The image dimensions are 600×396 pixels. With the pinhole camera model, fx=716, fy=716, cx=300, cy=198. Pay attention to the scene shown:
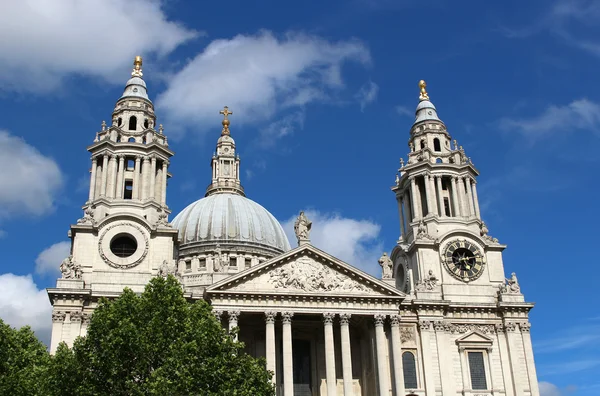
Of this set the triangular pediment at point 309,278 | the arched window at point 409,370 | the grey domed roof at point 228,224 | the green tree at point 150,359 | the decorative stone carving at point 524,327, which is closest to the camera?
the green tree at point 150,359

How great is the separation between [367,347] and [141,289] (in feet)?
56.6

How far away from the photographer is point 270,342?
48938mm

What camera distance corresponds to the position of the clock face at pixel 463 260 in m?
57.2

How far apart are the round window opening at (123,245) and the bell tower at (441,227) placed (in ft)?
71.0

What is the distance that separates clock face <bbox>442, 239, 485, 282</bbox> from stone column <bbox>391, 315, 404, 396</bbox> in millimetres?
8188

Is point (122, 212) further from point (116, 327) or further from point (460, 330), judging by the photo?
point (460, 330)

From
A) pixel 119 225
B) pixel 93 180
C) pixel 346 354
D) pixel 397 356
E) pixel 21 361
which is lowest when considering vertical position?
pixel 21 361

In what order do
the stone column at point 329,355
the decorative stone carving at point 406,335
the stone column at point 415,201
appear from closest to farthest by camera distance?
1. the stone column at point 329,355
2. the decorative stone carving at point 406,335
3. the stone column at point 415,201

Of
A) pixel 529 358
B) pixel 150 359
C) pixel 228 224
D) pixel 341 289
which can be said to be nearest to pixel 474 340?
pixel 529 358

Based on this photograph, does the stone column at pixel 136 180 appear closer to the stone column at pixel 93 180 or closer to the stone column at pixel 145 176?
the stone column at pixel 145 176

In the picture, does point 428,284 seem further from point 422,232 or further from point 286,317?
point 286,317

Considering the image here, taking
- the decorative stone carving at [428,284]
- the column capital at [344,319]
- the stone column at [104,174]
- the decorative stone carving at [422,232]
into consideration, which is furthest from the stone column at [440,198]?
the stone column at [104,174]

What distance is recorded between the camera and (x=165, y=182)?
58500 mm

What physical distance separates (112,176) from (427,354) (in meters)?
27.8
